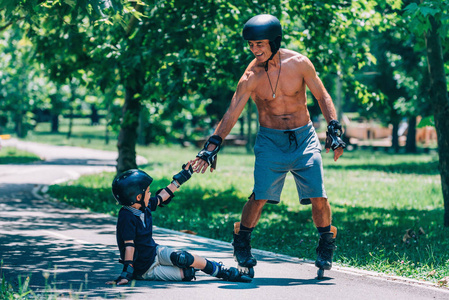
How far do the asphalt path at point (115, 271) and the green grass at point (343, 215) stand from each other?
1.75 feet

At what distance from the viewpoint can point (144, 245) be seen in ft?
18.6

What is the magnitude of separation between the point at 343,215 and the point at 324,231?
215 inches

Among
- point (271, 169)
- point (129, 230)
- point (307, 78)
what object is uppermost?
point (307, 78)

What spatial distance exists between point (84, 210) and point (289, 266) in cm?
578

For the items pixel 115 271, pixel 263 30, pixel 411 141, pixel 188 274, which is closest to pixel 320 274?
pixel 188 274

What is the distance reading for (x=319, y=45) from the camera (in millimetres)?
12180

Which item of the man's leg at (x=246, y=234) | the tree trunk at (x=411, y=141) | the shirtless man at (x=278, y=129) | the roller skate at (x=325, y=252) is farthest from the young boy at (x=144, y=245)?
the tree trunk at (x=411, y=141)

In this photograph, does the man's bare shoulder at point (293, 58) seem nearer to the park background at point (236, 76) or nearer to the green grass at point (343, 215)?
the park background at point (236, 76)

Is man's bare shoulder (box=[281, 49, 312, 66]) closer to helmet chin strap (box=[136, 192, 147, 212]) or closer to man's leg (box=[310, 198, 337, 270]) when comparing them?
man's leg (box=[310, 198, 337, 270])

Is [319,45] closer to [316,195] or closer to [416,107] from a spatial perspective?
[316,195]

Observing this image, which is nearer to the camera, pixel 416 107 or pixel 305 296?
pixel 305 296

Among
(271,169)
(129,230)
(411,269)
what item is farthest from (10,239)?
(411,269)

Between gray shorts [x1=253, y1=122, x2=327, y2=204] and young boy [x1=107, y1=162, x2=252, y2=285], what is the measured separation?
669 mm

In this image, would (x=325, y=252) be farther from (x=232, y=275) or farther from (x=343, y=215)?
(x=343, y=215)
